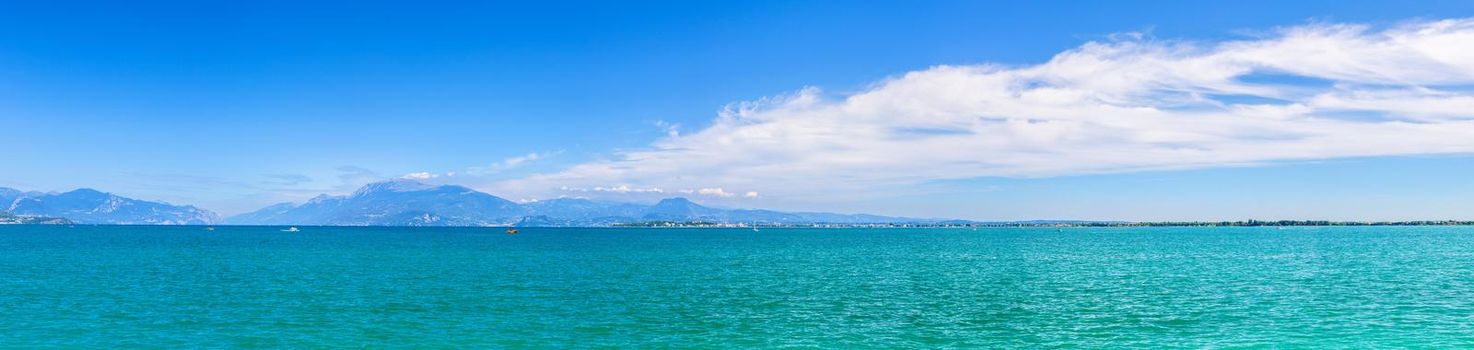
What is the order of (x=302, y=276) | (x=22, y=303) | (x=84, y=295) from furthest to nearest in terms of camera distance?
(x=302, y=276)
(x=84, y=295)
(x=22, y=303)

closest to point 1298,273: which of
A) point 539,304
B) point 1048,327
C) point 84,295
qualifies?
point 1048,327

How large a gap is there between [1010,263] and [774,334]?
69.8 meters

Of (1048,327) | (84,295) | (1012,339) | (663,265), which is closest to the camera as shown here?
(1012,339)

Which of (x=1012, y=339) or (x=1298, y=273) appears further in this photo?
(x=1298, y=273)

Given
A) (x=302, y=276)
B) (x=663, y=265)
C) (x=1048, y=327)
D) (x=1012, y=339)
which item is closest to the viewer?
(x=1012, y=339)

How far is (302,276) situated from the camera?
79.8m

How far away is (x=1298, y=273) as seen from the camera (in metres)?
83.4

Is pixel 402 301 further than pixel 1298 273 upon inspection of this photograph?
No

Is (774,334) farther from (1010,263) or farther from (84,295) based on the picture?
(1010,263)

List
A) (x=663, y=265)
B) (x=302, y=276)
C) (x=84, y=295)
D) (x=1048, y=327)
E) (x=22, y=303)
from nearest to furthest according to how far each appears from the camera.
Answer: (x=1048, y=327), (x=22, y=303), (x=84, y=295), (x=302, y=276), (x=663, y=265)

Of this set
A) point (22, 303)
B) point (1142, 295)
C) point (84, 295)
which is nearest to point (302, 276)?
point (84, 295)

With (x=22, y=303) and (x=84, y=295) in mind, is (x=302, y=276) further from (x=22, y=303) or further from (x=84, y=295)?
(x=22, y=303)

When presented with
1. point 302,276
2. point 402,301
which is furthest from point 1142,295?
point 302,276

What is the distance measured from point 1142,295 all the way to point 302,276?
70.5 meters
